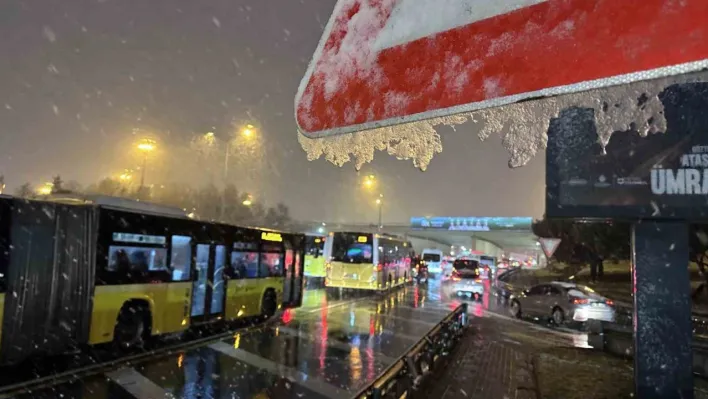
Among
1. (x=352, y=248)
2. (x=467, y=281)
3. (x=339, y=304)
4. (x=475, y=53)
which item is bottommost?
(x=339, y=304)

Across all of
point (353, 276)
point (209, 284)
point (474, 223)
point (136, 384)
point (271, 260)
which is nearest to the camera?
point (136, 384)

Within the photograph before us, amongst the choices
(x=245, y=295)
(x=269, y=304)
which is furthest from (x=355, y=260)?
(x=245, y=295)

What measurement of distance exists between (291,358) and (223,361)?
1406 mm

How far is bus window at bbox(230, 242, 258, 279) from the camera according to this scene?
49.3 ft

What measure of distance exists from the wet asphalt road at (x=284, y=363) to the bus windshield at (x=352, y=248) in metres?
7.22

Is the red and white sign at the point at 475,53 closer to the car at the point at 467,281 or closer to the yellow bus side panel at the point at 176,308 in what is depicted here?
the yellow bus side panel at the point at 176,308

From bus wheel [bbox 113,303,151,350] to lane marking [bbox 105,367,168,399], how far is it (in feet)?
3.95

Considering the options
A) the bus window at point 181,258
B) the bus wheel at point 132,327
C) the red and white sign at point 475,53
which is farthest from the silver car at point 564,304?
the red and white sign at point 475,53

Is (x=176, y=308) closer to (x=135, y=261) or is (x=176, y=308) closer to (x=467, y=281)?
(x=135, y=261)

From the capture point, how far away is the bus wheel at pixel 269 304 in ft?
54.7

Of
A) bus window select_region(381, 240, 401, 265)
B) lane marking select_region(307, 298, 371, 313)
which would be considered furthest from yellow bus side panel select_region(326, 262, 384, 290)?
bus window select_region(381, 240, 401, 265)

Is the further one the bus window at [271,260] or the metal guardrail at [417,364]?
the bus window at [271,260]

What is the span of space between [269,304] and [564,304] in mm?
10722

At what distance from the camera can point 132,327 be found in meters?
11.1
